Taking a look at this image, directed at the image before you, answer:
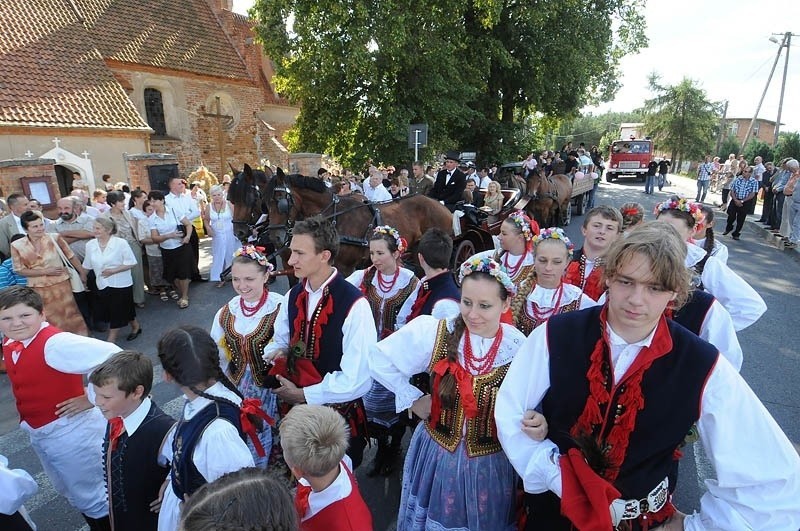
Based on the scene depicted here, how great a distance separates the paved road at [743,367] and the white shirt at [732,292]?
4.58 ft

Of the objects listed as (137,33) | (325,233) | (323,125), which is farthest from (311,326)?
(137,33)

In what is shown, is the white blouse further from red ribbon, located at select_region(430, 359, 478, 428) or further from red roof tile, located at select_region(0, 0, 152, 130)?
red roof tile, located at select_region(0, 0, 152, 130)

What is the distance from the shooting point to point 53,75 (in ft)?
49.2

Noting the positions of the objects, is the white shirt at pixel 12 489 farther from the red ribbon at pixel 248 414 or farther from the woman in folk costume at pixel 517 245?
the woman in folk costume at pixel 517 245

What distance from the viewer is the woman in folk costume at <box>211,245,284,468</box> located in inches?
120

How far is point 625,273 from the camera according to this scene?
156cm

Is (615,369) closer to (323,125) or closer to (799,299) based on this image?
(799,299)

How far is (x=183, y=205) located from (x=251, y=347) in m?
5.98

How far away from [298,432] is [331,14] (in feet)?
45.6

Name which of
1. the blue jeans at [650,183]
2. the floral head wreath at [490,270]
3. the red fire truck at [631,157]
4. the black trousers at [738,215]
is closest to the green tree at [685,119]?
the red fire truck at [631,157]

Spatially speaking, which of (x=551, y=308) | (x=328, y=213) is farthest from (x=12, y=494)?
(x=328, y=213)

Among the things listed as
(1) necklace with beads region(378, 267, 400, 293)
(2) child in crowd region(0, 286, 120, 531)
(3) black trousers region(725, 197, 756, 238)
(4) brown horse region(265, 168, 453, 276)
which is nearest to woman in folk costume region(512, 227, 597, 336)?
(1) necklace with beads region(378, 267, 400, 293)

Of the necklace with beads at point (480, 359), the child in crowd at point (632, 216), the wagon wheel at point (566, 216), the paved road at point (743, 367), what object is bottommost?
the paved road at point (743, 367)

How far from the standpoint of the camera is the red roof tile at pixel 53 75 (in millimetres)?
13766
